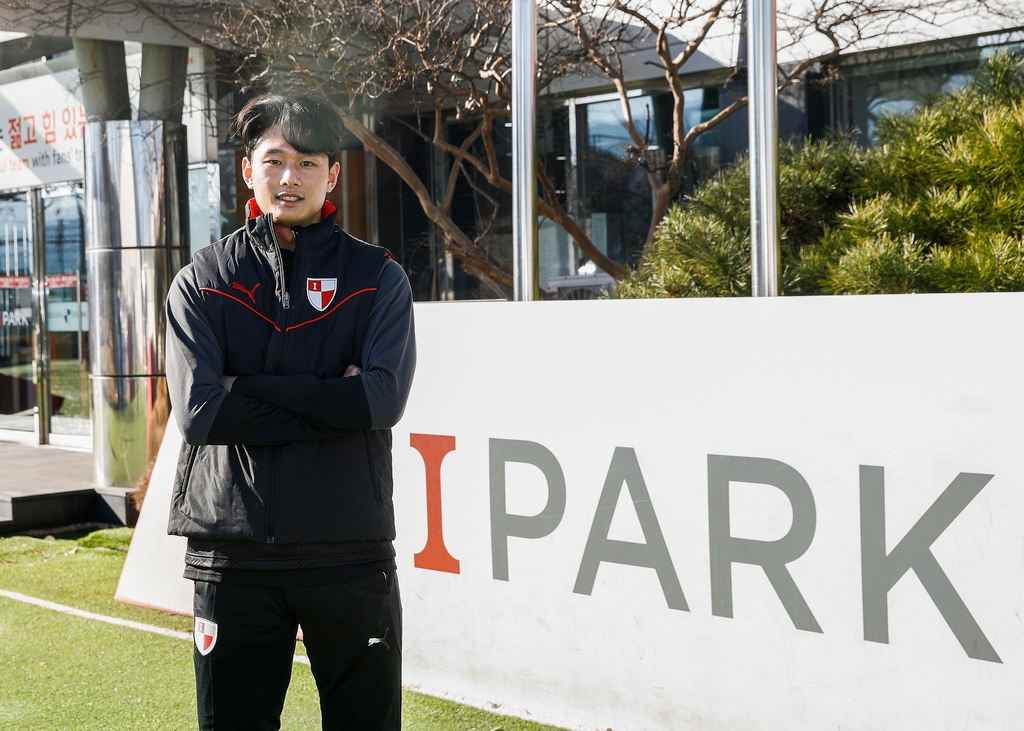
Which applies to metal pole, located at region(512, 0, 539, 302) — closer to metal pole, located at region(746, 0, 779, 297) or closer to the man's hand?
metal pole, located at region(746, 0, 779, 297)

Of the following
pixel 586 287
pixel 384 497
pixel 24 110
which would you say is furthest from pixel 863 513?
pixel 24 110

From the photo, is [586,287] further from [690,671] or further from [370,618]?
[370,618]

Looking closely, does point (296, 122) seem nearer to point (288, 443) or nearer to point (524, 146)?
point (288, 443)

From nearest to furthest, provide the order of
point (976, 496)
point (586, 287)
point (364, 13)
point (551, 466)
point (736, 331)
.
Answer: point (976, 496)
point (736, 331)
point (551, 466)
point (364, 13)
point (586, 287)

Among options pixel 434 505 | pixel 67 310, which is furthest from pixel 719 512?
pixel 67 310

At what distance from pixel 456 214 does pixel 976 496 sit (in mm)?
7056

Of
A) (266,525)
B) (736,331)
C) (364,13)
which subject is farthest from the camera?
(364,13)

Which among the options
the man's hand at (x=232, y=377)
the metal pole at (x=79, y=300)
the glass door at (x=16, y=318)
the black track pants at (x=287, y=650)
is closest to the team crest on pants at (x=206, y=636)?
the black track pants at (x=287, y=650)

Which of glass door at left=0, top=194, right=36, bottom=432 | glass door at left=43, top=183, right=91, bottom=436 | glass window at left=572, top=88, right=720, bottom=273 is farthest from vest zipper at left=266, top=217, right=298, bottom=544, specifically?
glass door at left=0, top=194, right=36, bottom=432

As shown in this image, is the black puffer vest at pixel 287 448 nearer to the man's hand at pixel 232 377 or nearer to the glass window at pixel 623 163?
the man's hand at pixel 232 377

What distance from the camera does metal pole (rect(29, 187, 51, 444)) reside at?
9.96m

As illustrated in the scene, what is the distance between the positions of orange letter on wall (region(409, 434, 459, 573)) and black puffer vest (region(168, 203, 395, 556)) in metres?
1.43

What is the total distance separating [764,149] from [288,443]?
1.90 m

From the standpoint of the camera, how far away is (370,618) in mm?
2051
